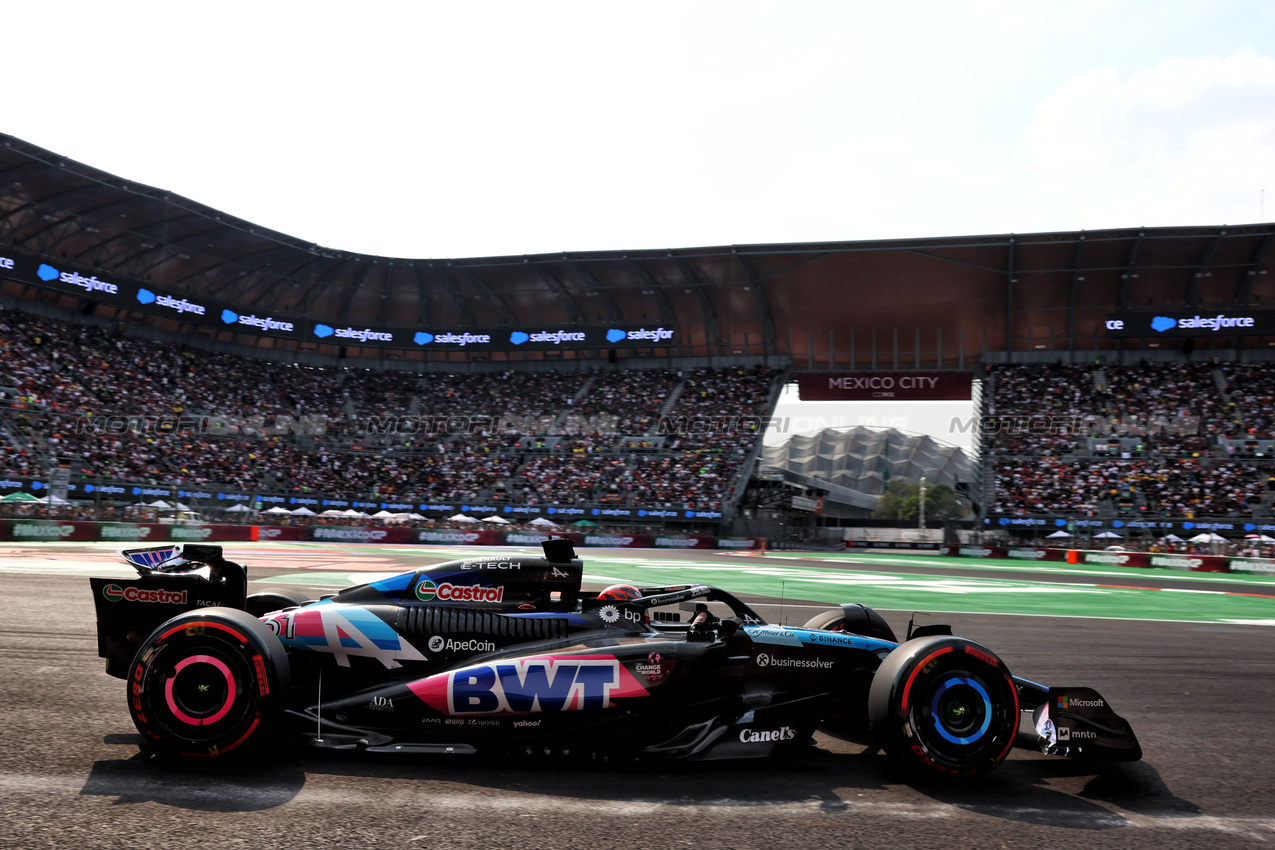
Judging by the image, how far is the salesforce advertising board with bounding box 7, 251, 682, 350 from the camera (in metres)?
39.9

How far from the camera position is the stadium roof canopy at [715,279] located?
121ft

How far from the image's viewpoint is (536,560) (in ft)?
17.7

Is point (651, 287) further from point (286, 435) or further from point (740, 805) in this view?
point (740, 805)

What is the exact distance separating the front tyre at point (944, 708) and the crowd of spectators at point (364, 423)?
116 feet

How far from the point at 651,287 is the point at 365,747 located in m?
41.1

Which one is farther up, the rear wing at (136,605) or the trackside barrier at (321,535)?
the rear wing at (136,605)

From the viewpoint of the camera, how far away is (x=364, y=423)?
47031mm

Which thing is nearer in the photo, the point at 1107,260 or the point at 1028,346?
the point at 1107,260

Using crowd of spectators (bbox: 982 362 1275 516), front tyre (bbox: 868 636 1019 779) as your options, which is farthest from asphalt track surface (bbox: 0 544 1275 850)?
crowd of spectators (bbox: 982 362 1275 516)

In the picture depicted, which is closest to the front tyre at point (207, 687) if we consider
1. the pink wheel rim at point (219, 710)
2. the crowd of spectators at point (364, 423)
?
the pink wheel rim at point (219, 710)

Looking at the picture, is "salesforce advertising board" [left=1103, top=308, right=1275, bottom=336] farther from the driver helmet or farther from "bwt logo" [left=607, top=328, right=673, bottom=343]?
the driver helmet

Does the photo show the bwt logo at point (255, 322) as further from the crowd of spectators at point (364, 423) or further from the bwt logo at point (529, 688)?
the bwt logo at point (529, 688)

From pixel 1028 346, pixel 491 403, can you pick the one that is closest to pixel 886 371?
pixel 1028 346

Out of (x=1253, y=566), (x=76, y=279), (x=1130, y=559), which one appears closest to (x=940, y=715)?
(x=1253, y=566)
